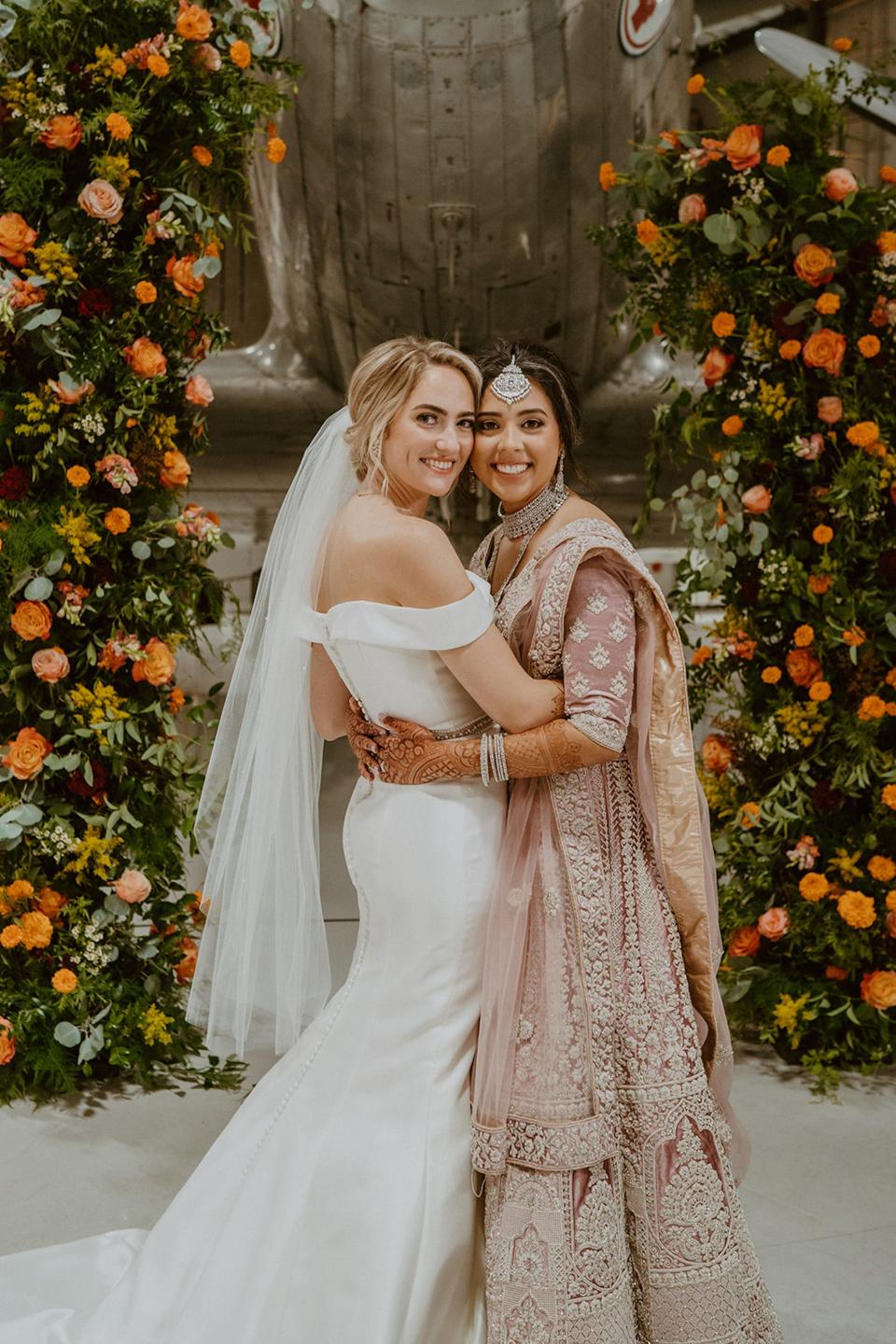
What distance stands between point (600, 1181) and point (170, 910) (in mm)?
1604

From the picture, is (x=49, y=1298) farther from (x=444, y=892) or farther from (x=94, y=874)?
(x=94, y=874)

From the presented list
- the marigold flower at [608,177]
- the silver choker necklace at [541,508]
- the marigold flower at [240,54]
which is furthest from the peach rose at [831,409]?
the marigold flower at [240,54]

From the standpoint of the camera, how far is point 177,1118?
2.71 metres

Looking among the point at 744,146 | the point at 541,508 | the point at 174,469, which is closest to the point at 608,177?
the point at 744,146

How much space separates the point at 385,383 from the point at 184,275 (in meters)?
1.18

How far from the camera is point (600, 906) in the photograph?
5.47 ft

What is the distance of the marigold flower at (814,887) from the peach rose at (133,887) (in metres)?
1.52

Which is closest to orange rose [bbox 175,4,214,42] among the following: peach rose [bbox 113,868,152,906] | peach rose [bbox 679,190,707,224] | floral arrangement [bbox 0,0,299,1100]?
floral arrangement [bbox 0,0,299,1100]

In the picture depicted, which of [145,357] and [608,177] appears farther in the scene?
[608,177]

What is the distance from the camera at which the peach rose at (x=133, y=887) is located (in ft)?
9.07

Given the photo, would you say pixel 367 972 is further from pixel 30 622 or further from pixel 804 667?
pixel 804 667

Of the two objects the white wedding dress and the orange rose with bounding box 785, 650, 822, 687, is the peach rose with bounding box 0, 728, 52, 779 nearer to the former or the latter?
Result: the white wedding dress

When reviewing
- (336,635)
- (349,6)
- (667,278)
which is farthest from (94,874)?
(349,6)

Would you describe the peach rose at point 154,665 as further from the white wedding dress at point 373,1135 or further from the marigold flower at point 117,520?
the white wedding dress at point 373,1135
